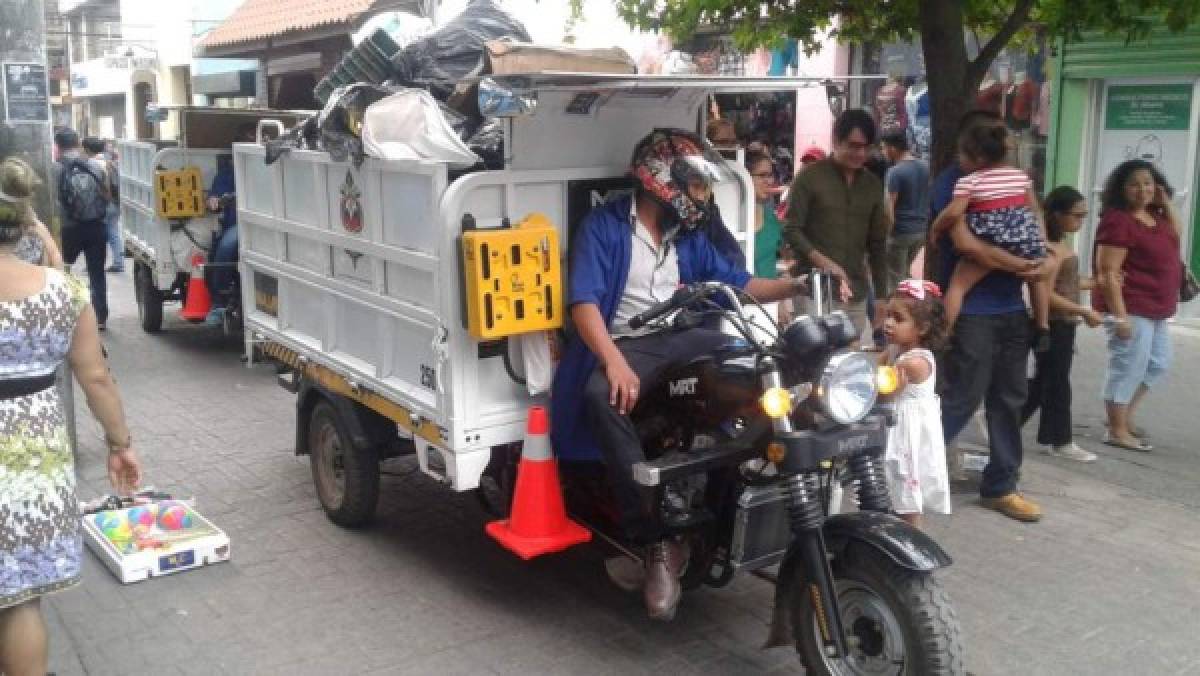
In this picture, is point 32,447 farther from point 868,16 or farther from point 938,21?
point 868,16

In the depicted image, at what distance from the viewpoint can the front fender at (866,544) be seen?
3.41m

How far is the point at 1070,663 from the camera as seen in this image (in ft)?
13.8

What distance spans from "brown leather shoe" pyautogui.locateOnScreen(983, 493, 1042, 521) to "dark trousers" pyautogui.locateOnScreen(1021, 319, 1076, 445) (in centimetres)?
76

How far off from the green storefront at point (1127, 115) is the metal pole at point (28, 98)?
8333 millimetres

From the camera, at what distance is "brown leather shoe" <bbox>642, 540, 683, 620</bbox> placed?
4.12 meters

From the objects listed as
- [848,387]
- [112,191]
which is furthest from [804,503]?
[112,191]

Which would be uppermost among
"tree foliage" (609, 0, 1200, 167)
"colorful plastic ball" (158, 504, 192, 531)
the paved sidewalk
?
"tree foliage" (609, 0, 1200, 167)

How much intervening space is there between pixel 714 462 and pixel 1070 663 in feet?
5.15

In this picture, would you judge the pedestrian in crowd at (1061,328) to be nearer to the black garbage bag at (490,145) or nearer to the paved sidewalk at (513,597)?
the paved sidewalk at (513,597)

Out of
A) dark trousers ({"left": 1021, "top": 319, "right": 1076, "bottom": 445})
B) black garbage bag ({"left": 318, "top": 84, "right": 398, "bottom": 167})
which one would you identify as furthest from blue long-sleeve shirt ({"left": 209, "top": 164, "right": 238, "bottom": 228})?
dark trousers ({"left": 1021, "top": 319, "right": 1076, "bottom": 445})

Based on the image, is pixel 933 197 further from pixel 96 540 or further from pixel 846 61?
pixel 846 61

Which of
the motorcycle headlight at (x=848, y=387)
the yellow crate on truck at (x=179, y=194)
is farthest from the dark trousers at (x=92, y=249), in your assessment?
the motorcycle headlight at (x=848, y=387)

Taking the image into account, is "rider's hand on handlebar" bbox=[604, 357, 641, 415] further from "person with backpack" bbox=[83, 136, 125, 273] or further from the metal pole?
"person with backpack" bbox=[83, 136, 125, 273]

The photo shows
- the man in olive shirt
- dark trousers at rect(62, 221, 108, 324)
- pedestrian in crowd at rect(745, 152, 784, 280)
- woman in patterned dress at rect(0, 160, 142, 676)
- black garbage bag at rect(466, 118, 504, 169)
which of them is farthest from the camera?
dark trousers at rect(62, 221, 108, 324)
